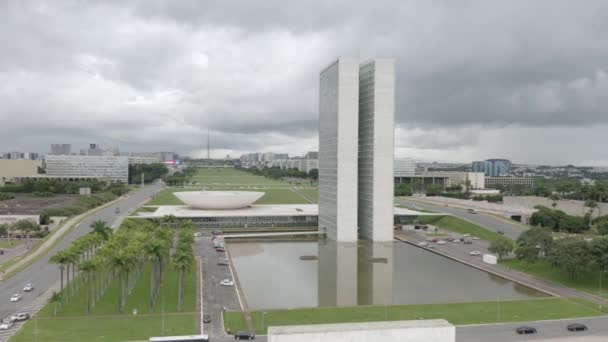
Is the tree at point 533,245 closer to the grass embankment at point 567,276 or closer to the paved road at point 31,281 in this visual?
the grass embankment at point 567,276

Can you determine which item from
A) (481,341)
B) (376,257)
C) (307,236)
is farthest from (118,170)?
(481,341)

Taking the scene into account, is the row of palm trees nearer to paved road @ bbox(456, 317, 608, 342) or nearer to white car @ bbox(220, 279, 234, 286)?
white car @ bbox(220, 279, 234, 286)

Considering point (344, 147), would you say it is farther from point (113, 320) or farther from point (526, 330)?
point (113, 320)

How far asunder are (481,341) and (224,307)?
505 inches

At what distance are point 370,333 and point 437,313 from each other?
9769 mm

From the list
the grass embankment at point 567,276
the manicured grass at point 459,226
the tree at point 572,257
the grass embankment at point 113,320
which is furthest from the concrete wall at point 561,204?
the grass embankment at point 113,320

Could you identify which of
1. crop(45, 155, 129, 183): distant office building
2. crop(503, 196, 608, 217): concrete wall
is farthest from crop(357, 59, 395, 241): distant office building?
crop(45, 155, 129, 183): distant office building

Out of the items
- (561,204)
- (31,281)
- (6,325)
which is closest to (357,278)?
(6,325)

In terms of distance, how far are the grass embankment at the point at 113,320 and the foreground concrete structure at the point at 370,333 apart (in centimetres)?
749

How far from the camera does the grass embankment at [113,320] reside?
71.5ft

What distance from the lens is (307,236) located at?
54500 millimetres

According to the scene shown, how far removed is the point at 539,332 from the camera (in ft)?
74.2

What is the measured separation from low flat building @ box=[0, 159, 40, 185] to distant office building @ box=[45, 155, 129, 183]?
10.9m

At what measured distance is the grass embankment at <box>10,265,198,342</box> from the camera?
21797 mm
